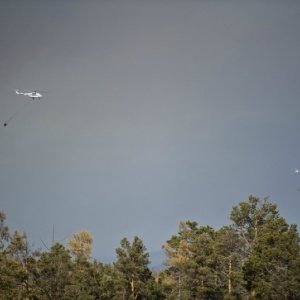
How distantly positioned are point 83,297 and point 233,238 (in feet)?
79.7

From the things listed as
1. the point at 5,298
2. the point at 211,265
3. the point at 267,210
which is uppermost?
the point at 267,210

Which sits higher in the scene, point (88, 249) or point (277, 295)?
point (88, 249)

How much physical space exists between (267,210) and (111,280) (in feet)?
124

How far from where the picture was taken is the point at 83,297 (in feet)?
233

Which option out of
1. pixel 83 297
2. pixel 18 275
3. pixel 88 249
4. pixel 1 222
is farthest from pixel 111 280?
pixel 88 249

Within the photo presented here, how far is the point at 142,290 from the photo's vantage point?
7256 cm

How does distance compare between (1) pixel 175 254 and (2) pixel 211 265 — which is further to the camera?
(1) pixel 175 254

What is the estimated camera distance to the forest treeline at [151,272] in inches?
2672

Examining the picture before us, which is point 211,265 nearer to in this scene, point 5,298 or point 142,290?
point 142,290

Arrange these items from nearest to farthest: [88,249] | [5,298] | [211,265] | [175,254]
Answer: [5,298] → [211,265] → [175,254] → [88,249]

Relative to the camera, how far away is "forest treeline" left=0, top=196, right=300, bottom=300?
6788 centimetres

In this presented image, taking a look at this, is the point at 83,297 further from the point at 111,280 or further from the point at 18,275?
the point at 18,275

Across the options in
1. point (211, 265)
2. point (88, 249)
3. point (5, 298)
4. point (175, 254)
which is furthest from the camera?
point (88, 249)

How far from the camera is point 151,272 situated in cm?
7431
